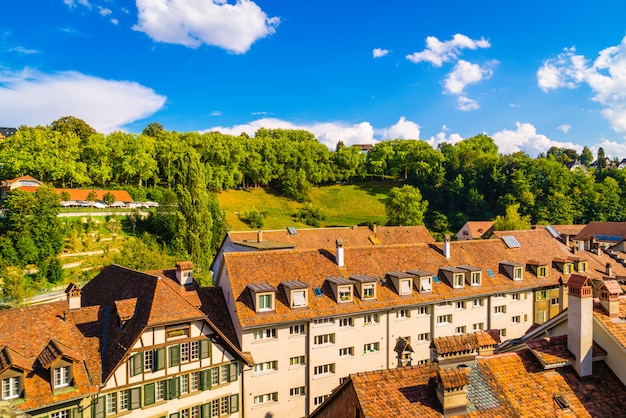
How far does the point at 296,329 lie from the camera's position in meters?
28.7

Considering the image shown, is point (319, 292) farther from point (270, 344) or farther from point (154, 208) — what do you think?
point (154, 208)

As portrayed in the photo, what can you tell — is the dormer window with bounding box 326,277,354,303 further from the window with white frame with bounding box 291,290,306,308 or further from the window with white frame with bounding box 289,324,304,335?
the window with white frame with bounding box 289,324,304,335

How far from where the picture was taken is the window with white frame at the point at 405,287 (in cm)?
3234

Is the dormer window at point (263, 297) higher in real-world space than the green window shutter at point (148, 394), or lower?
higher

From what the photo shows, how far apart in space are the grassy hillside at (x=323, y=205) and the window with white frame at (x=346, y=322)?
211 feet

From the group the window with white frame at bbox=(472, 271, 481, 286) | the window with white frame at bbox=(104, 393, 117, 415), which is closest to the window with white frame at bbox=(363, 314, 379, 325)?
the window with white frame at bbox=(472, 271, 481, 286)

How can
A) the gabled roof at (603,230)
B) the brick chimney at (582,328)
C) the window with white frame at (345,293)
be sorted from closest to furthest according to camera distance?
the brick chimney at (582,328)
the window with white frame at (345,293)
the gabled roof at (603,230)

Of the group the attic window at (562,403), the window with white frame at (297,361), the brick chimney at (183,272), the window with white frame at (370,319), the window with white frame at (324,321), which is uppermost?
the brick chimney at (183,272)

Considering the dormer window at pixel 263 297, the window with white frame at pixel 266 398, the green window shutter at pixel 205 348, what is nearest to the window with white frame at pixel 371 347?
the window with white frame at pixel 266 398

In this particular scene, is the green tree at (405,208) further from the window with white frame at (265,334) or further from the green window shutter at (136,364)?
Answer: the green window shutter at (136,364)

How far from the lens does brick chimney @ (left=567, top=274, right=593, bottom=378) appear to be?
43.5ft

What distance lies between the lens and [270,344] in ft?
90.9

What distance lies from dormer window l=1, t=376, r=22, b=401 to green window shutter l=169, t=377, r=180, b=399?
24.9 feet

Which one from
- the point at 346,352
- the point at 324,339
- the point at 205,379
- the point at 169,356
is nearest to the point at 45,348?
the point at 169,356
